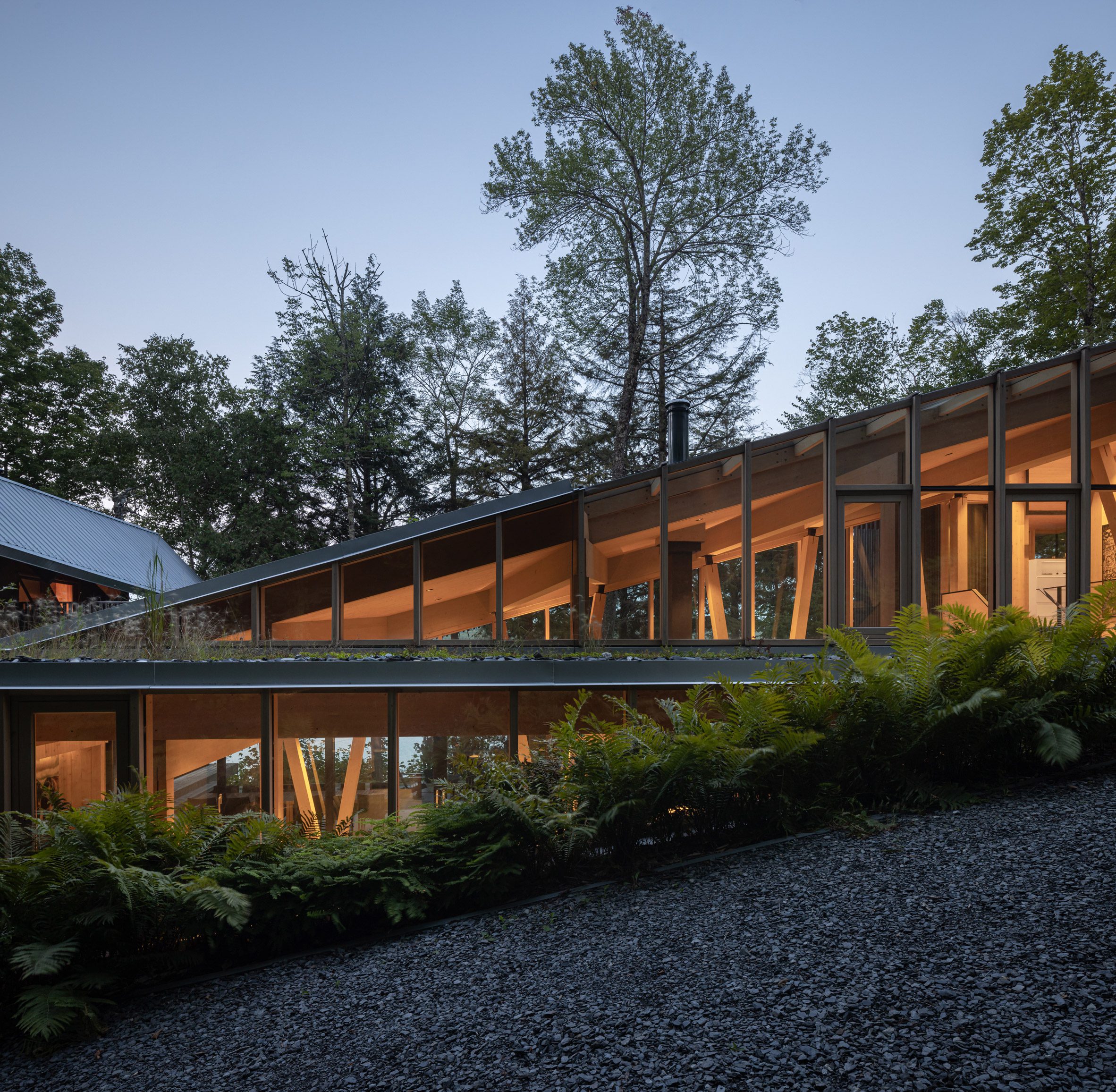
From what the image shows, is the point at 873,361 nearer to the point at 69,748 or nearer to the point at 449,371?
the point at 449,371

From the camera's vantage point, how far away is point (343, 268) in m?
24.8

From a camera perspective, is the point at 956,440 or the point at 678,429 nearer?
the point at 956,440

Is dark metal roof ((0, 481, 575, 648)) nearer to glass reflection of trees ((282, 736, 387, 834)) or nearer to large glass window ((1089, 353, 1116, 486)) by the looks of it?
glass reflection of trees ((282, 736, 387, 834))

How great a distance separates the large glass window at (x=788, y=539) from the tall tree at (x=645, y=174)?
11202 millimetres

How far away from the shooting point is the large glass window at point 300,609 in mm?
9578

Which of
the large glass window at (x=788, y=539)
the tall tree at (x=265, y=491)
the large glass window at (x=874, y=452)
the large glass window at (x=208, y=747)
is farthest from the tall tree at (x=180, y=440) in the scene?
the large glass window at (x=874, y=452)

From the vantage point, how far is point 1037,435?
10.6m

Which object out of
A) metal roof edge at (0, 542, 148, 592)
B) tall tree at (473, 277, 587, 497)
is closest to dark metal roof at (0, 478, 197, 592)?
metal roof edge at (0, 542, 148, 592)

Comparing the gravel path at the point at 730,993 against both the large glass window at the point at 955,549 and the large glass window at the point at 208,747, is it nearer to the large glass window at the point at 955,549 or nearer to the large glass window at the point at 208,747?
the large glass window at the point at 208,747

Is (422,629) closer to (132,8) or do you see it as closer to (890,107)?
(132,8)

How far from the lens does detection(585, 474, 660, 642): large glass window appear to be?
10.3 m

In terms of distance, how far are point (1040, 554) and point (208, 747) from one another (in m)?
11.3

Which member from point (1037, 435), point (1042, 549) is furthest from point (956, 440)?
point (1042, 549)

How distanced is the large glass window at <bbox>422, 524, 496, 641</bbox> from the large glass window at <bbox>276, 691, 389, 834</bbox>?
71.4 inches
